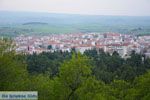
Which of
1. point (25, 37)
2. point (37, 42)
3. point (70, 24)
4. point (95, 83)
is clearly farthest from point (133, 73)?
point (37, 42)

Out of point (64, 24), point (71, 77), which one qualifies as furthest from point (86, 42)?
point (71, 77)

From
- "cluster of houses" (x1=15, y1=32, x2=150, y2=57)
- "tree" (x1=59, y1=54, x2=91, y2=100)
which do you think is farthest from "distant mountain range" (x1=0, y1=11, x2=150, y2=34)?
"tree" (x1=59, y1=54, x2=91, y2=100)

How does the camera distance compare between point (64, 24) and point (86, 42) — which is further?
point (86, 42)

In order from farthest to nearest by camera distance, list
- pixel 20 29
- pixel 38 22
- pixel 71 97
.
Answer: pixel 38 22, pixel 20 29, pixel 71 97

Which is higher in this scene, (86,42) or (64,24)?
(64,24)

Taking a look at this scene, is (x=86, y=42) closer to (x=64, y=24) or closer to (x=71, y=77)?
(x=64, y=24)

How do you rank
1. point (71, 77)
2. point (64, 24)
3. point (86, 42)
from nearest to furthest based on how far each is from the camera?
point (71, 77) → point (64, 24) → point (86, 42)

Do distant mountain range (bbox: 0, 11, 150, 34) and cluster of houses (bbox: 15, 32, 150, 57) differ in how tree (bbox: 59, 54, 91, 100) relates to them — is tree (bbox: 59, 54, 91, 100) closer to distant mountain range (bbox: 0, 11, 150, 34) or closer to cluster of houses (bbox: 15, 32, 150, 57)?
distant mountain range (bbox: 0, 11, 150, 34)

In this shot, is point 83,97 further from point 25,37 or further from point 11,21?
point 25,37

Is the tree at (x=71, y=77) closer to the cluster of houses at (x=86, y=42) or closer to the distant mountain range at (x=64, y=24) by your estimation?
the distant mountain range at (x=64, y=24)
